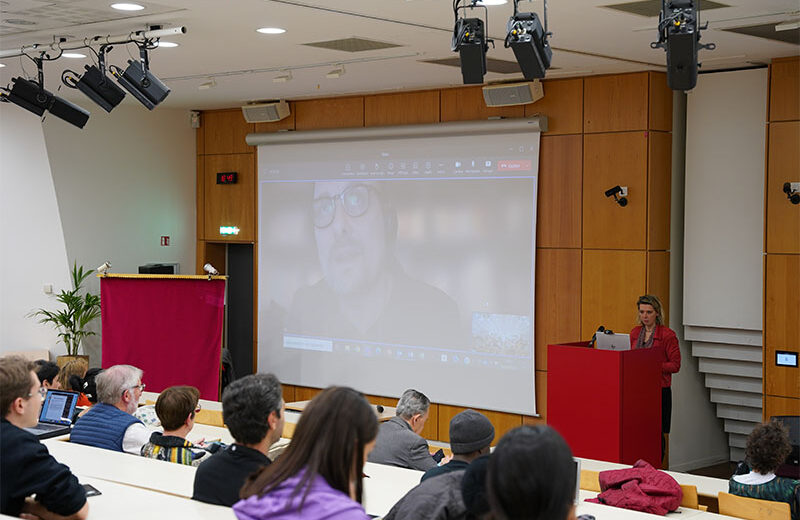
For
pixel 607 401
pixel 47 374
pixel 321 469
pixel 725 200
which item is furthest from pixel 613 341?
pixel 321 469

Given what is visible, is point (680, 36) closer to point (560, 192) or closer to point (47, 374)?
point (560, 192)

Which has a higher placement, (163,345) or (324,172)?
(324,172)

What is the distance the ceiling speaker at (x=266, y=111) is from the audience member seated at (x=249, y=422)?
7822 mm

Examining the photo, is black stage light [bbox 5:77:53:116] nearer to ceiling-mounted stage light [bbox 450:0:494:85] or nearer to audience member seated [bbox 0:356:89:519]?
ceiling-mounted stage light [bbox 450:0:494:85]

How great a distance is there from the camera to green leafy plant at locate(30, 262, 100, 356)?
10627 mm

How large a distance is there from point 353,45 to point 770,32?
305 centimetres

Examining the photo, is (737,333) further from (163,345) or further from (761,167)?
(163,345)

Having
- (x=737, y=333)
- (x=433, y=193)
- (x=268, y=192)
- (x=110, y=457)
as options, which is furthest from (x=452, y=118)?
(x=110, y=457)

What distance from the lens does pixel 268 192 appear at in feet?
37.2

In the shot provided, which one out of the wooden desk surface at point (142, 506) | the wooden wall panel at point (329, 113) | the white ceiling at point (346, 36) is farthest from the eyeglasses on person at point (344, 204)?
the wooden desk surface at point (142, 506)

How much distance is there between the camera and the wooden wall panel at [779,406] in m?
7.84

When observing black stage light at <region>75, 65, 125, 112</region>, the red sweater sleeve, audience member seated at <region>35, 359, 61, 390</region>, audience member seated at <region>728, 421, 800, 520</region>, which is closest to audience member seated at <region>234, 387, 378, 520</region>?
audience member seated at <region>728, 421, 800, 520</region>

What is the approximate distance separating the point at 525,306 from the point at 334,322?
8.02 feet

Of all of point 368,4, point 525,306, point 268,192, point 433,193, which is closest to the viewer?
point 368,4
